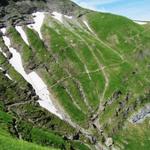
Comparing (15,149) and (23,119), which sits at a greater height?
(15,149)

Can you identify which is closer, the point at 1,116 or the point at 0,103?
the point at 1,116

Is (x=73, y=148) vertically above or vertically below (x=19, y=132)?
below

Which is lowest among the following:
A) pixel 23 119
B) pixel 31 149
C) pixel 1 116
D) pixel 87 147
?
pixel 87 147

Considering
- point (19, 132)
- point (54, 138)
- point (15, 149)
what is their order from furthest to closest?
point (54, 138), point (19, 132), point (15, 149)

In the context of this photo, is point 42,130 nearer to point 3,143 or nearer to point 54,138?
point 54,138

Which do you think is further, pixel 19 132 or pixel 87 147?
pixel 87 147

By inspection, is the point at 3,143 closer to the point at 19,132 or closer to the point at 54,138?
the point at 19,132

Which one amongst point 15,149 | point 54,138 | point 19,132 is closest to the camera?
point 15,149

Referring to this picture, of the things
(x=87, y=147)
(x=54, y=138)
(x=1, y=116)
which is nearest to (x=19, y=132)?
(x=1, y=116)

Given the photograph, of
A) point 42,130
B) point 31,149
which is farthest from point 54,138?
point 31,149
